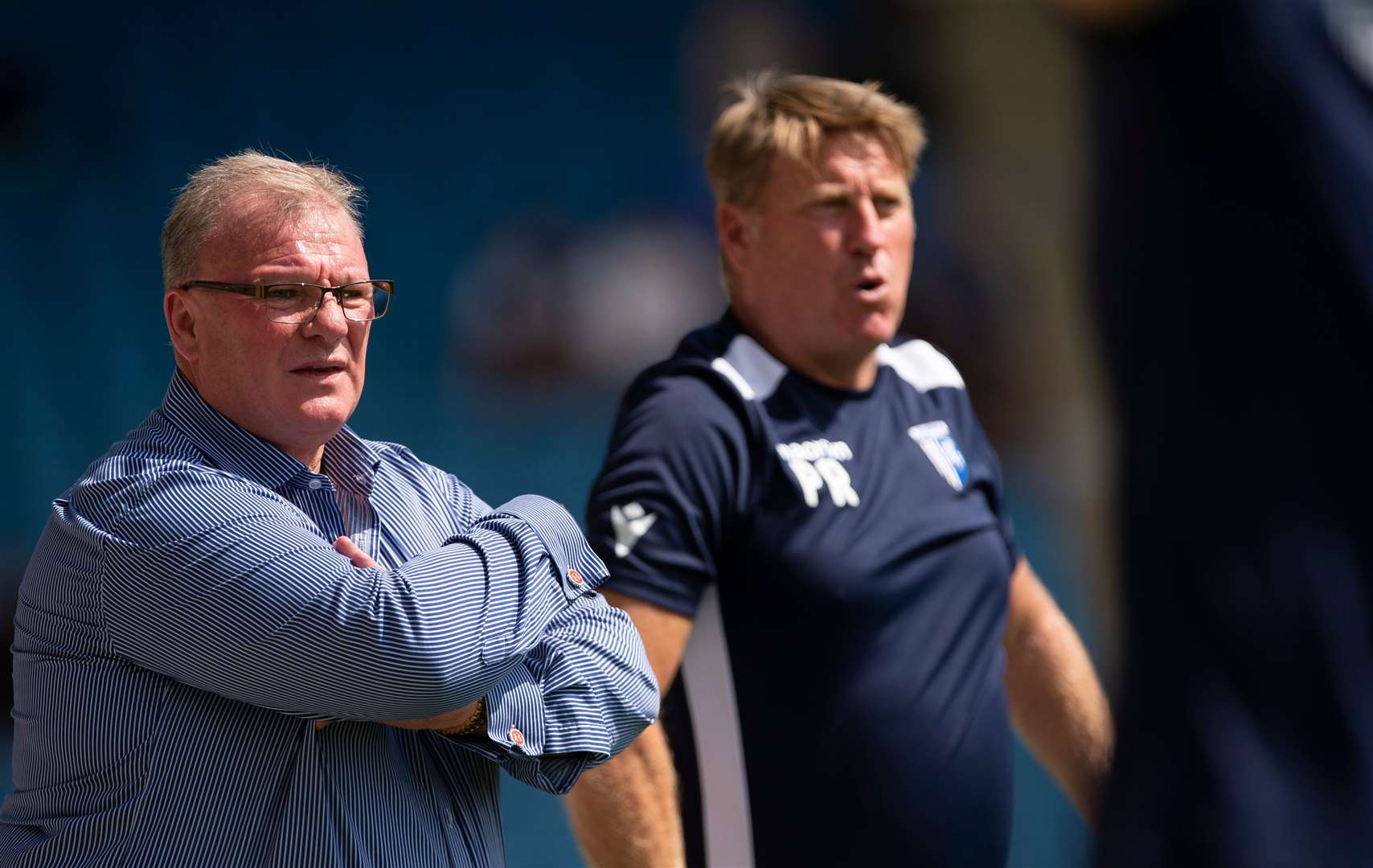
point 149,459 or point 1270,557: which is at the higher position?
point 1270,557

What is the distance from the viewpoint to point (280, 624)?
1636 mm

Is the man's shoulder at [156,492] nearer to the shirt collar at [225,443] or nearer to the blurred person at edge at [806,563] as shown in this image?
the shirt collar at [225,443]

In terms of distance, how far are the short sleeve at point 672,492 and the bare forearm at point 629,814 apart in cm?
27

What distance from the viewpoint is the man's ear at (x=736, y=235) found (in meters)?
2.69

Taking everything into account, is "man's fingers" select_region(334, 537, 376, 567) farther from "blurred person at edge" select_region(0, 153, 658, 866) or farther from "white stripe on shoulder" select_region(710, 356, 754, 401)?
"white stripe on shoulder" select_region(710, 356, 754, 401)

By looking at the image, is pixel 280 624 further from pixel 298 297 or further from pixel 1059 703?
pixel 1059 703

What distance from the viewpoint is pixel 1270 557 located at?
1.08m

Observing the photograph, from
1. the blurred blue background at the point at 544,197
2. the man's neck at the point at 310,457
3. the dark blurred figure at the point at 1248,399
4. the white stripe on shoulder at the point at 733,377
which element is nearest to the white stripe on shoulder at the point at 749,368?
the white stripe on shoulder at the point at 733,377

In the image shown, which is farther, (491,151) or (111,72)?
(491,151)

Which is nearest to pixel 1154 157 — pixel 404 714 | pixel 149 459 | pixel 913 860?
pixel 404 714

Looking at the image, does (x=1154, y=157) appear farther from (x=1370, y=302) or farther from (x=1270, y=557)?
(x=1270, y=557)

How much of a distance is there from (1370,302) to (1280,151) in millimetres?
123

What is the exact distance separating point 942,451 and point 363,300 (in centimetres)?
116

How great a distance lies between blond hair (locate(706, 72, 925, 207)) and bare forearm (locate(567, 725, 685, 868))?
1015 mm
